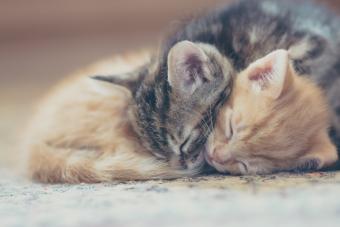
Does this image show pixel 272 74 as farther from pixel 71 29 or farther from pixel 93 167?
pixel 71 29

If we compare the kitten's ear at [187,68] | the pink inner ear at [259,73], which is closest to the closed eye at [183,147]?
the kitten's ear at [187,68]

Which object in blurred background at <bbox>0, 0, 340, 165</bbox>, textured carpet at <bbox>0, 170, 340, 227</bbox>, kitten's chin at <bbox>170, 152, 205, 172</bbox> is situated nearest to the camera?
textured carpet at <bbox>0, 170, 340, 227</bbox>

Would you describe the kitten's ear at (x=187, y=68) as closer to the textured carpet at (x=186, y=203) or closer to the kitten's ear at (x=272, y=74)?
the kitten's ear at (x=272, y=74)

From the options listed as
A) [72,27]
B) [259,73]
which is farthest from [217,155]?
[72,27]

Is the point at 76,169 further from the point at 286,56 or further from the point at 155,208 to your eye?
the point at 286,56

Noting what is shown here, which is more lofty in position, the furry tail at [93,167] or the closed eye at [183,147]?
the closed eye at [183,147]

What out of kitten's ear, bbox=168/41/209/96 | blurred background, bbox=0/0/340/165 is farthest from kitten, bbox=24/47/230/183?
blurred background, bbox=0/0/340/165

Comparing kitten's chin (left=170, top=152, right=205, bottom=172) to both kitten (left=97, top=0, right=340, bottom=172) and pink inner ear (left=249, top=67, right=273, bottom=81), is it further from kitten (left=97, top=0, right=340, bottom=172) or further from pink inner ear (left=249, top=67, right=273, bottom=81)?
pink inner ear (left=249, top=67, right=273, bottom=81)

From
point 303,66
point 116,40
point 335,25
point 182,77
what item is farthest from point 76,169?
point 116,40
